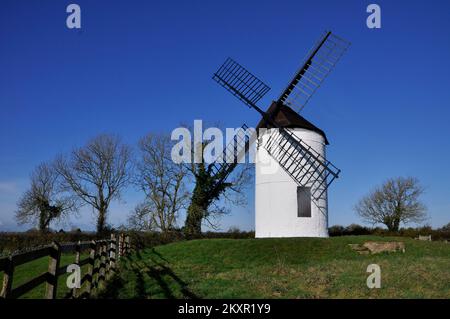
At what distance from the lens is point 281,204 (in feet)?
82.8

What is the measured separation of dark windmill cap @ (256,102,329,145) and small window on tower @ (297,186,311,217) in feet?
13.0

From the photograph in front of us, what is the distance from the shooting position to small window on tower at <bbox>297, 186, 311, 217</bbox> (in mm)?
25078

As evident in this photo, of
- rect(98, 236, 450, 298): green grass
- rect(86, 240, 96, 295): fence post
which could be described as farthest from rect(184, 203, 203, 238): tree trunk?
rect(86, 240, 96, 295): fence post

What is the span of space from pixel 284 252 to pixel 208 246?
14.4ft

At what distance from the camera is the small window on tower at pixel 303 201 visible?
987 inches

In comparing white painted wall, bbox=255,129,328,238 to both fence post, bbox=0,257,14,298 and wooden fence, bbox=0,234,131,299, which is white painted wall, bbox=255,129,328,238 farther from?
fence post, bbox=0,257,14,298

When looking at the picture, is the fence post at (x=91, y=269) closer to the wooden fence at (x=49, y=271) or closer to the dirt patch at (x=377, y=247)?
the wooden fence at (x=49, y=271)

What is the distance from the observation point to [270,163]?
1032 inches

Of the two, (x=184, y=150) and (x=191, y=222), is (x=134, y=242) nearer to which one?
(x=191, y=222)

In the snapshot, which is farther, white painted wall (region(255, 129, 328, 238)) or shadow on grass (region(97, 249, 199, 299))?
white painted wall (region(255, 129, 328, 238))

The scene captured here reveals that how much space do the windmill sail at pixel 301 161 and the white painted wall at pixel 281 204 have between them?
1.37 ft

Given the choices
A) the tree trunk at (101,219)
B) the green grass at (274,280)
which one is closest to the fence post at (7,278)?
the green grass at (274,280)

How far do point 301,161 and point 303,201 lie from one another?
2.48m
